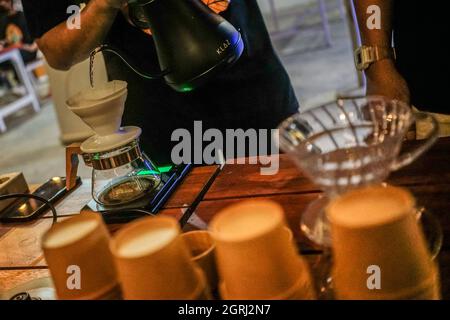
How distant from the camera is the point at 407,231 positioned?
25.0 inches

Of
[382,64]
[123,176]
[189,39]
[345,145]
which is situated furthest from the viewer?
[382,64]

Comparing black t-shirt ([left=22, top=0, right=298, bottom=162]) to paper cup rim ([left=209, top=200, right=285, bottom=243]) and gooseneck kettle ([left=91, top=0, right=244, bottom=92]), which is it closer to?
gooseneck kettle ([left=91, top=0, right=244, bottom=92])

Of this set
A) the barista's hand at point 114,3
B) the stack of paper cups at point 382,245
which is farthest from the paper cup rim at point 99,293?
the barista's hand at point 114,3

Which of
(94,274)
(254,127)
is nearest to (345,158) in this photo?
(94,274)

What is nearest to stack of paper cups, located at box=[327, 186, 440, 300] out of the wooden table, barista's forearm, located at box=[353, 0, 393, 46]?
the wooden table

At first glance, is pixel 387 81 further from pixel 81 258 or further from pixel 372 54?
pixel 81 258

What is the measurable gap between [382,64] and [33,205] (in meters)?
1.22

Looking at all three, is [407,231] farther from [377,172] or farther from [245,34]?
[245,34]

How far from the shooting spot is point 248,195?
52.6 inches

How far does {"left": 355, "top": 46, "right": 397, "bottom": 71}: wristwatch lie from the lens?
5.41ft

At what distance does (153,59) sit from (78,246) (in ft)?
3.75

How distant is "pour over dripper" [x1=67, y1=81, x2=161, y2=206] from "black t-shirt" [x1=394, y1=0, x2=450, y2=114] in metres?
0.89

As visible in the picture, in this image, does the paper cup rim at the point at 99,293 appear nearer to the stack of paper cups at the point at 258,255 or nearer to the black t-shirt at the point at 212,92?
the stack of paper cups at the point at 258,255

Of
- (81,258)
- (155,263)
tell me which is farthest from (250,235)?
(81,258)
